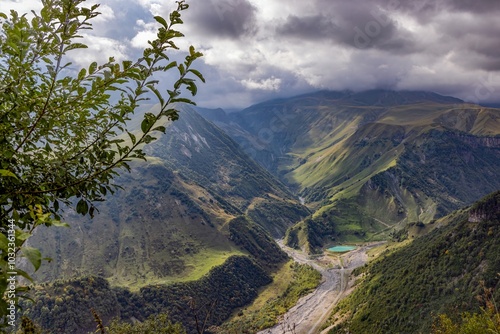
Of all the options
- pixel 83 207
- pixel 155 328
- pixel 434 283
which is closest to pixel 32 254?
pixel 83 207

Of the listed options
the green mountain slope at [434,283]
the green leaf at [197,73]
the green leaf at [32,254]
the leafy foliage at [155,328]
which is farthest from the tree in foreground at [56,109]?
the green mountain slope at [434,283]

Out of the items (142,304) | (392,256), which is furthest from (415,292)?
(142,304)

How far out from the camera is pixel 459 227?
507 ft

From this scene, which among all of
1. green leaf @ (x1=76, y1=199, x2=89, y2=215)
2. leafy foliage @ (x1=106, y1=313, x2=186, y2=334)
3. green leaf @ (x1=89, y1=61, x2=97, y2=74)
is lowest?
leafy foliage @ (x1=106, y1=313, x2=186, y2=334)

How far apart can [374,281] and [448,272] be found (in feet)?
129

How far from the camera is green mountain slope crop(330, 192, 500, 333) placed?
11556 centimetres

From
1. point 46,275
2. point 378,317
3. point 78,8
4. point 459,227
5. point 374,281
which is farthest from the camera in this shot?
point 46,275

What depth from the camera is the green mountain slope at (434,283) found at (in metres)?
116

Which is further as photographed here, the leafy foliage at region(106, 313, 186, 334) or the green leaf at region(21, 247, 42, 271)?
the leafy foliage at region(106, 313, 186, 334)

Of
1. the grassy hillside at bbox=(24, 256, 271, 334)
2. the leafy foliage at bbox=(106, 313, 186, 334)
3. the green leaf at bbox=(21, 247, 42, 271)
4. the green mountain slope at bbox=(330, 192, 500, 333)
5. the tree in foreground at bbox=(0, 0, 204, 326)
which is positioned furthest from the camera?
the grassy hillside at bbox=(24, 256, 271, 334)

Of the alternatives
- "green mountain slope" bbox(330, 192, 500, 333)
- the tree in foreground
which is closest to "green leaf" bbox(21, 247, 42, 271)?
the tree in foreground

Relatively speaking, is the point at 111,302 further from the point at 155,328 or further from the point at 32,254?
the point at 32,254

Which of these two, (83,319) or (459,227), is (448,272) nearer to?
(459,227)

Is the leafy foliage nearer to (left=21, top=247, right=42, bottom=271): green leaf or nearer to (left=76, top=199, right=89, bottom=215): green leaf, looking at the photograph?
(left=76, top=199, right=89, bottom=215): green leaf
